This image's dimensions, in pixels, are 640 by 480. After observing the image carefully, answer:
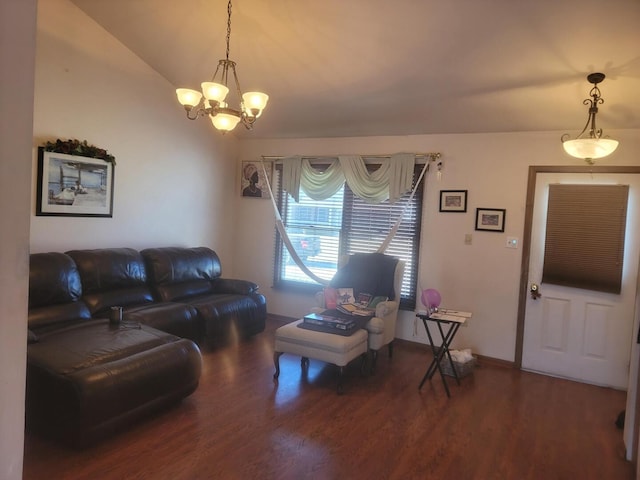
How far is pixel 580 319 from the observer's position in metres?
3.82

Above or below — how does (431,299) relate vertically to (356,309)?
above

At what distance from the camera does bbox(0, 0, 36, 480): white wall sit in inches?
31.4

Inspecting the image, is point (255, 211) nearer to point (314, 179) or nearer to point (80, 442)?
point (314, 179)

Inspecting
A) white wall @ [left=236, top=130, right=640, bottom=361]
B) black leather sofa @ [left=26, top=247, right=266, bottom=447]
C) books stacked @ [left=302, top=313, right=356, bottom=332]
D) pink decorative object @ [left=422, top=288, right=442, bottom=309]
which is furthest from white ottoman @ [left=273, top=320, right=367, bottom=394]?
white wall @ [left=236, top=130, right=640, bottom=361]

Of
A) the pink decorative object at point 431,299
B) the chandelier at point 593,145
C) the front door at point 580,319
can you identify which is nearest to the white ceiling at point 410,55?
the chandelier at point 593,145

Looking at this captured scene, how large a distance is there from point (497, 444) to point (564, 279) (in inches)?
72.4

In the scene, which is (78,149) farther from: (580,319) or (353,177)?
(580,319)

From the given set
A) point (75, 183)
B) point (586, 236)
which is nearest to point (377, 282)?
point (586, 236)

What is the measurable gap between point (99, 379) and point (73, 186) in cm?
207

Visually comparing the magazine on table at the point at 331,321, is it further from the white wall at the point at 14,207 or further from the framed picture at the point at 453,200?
the white wall at the point at 14,207

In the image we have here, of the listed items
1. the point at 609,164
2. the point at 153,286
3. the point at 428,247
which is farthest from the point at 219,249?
the point at 609,164

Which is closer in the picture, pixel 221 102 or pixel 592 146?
pixel 221 102

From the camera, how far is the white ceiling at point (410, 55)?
267 centimetres

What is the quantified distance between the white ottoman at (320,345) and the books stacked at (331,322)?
0.23 feet
